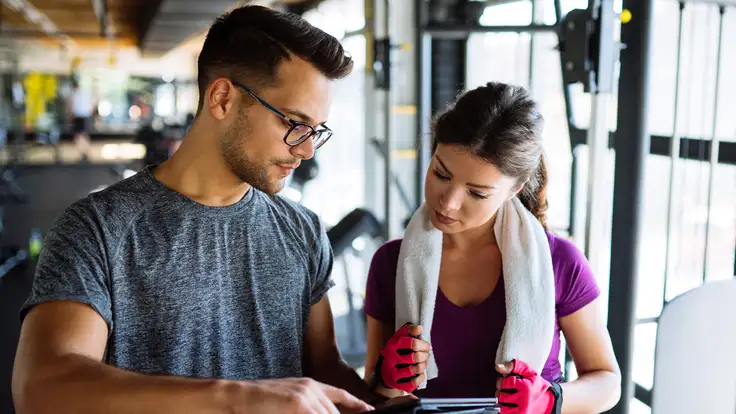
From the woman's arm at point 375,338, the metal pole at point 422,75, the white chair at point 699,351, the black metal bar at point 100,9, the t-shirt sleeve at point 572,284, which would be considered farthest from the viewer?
the black metal bar at point 100,9

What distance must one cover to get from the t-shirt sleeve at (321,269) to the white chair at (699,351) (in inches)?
30.5

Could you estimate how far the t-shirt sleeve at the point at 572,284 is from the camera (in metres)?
1.57

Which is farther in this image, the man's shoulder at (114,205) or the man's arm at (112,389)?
the man's shoulder at (114,205)

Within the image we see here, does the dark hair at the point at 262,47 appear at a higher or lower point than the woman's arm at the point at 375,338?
higher

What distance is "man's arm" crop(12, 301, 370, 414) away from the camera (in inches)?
37.9

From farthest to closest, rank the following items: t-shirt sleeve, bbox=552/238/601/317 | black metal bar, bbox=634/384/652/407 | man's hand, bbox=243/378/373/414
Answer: black metal bar, bbox=634/384/652/407, t-shirt sleeve, bbox=552/238/601/317, man's hand, bbox=243/378/373/414

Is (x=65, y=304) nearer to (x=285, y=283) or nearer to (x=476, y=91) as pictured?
(x=285, y=283)

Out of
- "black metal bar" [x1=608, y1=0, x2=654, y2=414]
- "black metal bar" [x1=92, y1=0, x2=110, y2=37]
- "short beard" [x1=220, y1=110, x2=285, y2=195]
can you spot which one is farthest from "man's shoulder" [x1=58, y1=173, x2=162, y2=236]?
"black metal bar" [x1=92, y1=0, x2=110, y2=37]

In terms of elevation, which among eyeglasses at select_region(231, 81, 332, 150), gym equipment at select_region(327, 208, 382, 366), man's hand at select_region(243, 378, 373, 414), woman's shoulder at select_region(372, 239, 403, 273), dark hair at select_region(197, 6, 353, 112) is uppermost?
dark hair at select_region(197, 6, 353, 112)

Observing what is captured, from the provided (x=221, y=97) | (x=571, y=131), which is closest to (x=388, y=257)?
(x=221, y=97)

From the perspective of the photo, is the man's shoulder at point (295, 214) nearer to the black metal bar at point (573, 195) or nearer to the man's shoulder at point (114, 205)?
the man's shoulder at point (114, 205)

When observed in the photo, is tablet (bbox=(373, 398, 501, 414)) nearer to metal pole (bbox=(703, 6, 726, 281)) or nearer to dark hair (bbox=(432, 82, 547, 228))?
dark hair (bbox=(432, 82, 547, 228))

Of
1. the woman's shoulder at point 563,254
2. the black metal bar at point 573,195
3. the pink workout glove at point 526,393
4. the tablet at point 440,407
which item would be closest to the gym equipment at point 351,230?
the black metal bar at point 573,195

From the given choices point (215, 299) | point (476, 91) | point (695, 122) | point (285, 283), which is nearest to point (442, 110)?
point (476, 91)
